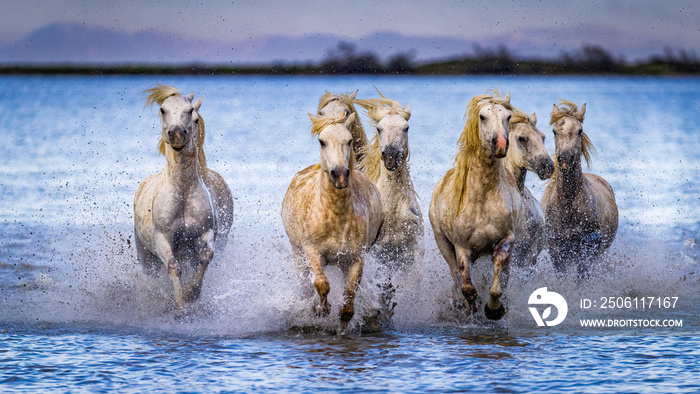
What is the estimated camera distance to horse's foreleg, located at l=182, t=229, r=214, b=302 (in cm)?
806

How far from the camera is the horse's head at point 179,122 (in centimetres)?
761

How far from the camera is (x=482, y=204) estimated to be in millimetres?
7871

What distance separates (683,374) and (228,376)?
3182mm

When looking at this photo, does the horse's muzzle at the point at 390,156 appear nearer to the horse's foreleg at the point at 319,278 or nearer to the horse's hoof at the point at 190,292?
the horse's foreleg at the point at 319,278

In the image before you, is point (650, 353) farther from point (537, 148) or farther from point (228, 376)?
point (228, 376)

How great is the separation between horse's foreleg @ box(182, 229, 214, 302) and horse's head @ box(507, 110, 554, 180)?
281cm

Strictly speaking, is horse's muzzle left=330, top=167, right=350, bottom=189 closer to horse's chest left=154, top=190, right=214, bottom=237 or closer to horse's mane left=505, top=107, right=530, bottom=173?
horse's chest left=154, top=190, right=214, bottom=237

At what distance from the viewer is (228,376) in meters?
6.66

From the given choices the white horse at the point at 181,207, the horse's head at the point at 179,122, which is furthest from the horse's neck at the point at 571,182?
the horse's head at the point at 179,122

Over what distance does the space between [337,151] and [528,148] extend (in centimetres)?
215

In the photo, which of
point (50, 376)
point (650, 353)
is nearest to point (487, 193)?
point (650, 353)

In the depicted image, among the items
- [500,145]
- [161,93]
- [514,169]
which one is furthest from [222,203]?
[500,145]

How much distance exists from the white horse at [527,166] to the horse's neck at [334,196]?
5.36ft

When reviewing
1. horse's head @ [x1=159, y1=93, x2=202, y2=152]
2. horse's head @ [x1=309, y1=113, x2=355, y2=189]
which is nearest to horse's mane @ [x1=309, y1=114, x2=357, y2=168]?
horse's head @ [x1=309, y1=113, x2=355, y2=189]
